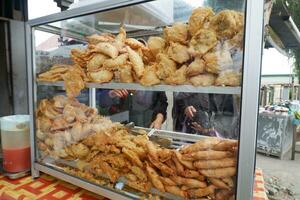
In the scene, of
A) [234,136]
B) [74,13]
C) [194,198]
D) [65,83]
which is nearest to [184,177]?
[194,198]

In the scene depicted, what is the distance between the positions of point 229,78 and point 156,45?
1.28ft

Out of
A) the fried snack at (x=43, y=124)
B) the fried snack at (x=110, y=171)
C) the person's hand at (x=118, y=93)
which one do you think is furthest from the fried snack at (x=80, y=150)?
the person's hand at (x=118, y=93)

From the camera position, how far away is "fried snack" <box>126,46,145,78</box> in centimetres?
96

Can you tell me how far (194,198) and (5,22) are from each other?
6.31 feet

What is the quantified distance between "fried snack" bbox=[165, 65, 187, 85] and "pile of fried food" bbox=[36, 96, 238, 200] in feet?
0.90

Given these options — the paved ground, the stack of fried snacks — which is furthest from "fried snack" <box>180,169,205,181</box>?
the paved ground

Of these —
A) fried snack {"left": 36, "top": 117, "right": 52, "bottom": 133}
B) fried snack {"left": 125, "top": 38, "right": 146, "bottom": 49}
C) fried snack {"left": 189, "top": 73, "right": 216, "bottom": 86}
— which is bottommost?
fried snack {"left": 36, "top": 117, "right": 52, "bottom": 133}

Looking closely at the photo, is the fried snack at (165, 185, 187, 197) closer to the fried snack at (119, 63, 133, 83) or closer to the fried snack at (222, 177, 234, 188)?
the fried snack at (222, 177, 234, 188)

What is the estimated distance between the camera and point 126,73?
993mm

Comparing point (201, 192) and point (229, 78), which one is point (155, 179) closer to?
point (201, 192)

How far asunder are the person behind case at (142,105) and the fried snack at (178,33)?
32 cm

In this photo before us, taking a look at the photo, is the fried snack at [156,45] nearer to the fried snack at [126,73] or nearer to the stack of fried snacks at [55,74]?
the fried snack at [126,73]

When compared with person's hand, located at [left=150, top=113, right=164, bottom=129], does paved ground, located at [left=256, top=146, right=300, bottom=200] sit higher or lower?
lower

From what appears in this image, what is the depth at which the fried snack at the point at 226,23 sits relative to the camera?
0.74 metres
